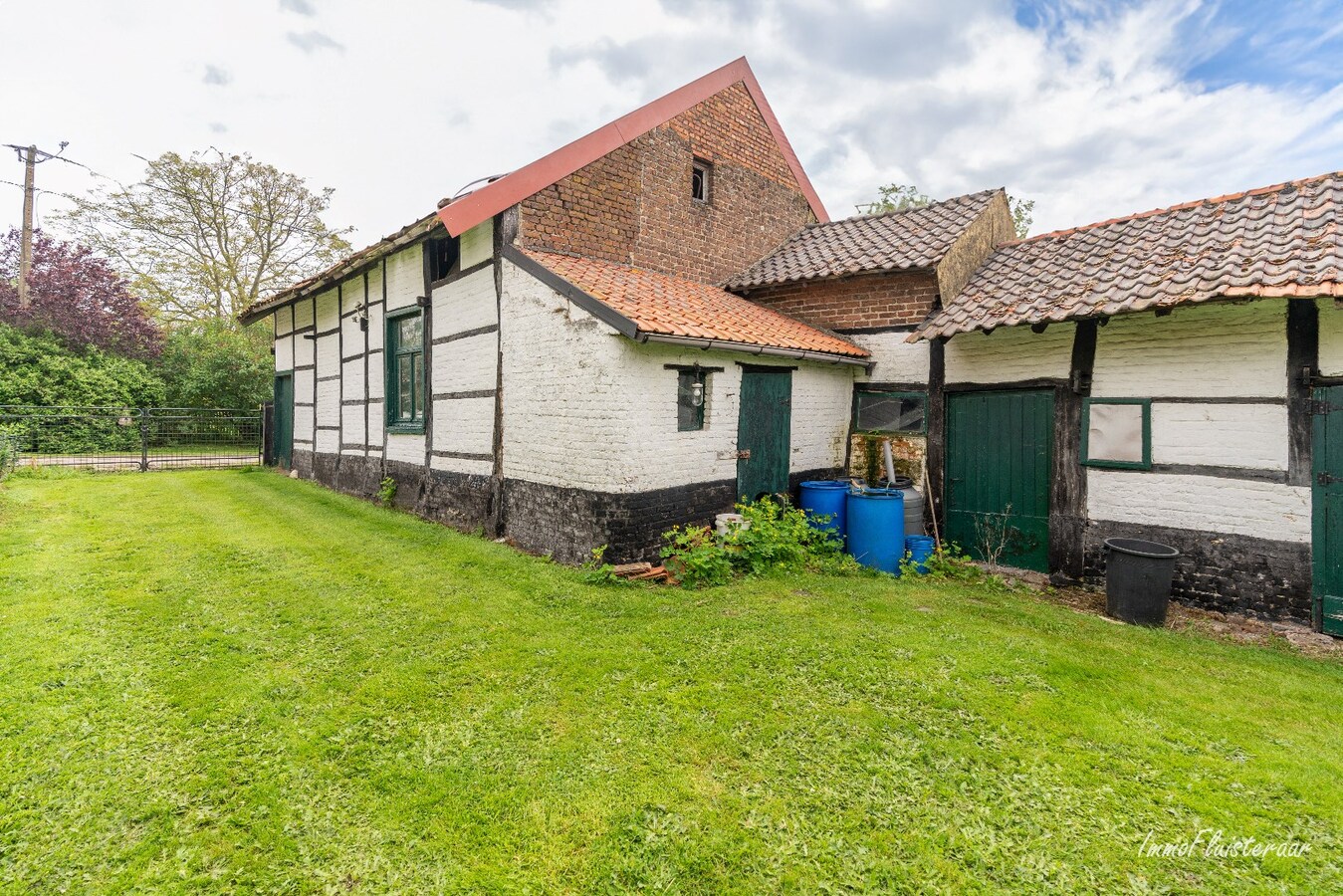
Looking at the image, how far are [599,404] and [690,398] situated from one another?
1092 mm

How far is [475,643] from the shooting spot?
428 centimetres

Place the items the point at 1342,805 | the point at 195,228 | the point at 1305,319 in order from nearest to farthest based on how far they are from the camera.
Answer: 1. the point at 1342,805
2. the point at 1305,319
3. the point at 195,228

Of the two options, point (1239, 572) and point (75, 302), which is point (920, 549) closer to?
point (1239, 572)

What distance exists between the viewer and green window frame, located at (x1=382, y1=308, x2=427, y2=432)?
9266 mm

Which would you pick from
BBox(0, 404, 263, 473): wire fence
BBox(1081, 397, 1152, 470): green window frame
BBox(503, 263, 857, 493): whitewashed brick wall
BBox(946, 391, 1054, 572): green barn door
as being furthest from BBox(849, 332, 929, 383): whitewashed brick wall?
BBox(0, 404, 263, 473): wire fence

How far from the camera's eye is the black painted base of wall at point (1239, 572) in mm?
5199

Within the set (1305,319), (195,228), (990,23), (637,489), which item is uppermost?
(195,228)

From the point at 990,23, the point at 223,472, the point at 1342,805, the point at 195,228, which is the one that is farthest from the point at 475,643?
the point at 195,228

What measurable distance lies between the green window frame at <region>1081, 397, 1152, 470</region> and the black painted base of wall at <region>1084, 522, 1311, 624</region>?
2.05ft

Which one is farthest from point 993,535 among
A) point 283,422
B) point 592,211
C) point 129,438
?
point 129,438

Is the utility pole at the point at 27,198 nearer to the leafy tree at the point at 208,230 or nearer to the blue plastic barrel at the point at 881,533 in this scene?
the leafy tree at the point at 208,230

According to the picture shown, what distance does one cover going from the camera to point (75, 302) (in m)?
18.5

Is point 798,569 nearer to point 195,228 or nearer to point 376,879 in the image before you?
point 376,879

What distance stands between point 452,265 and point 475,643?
5.93 m
